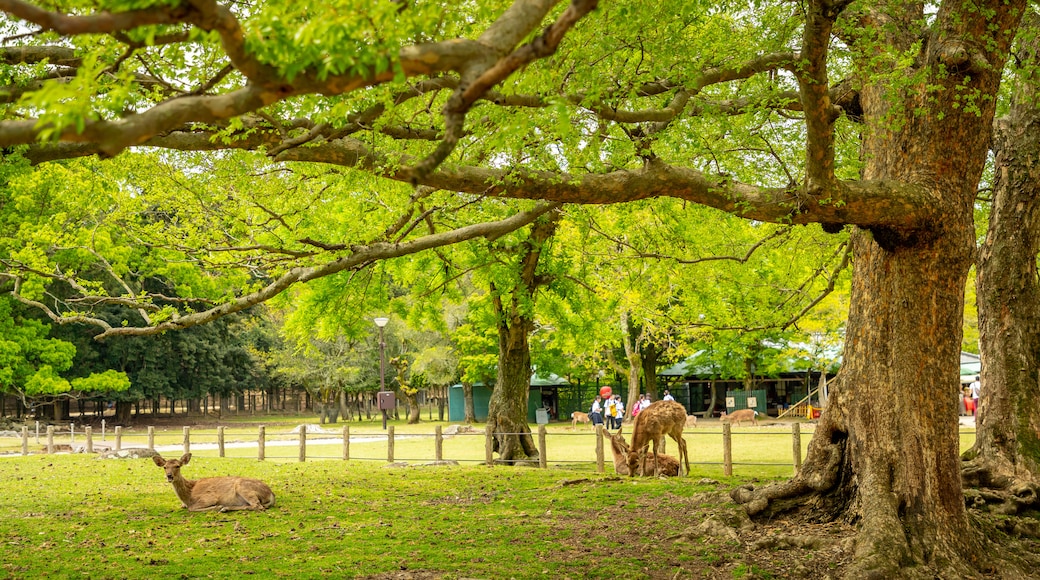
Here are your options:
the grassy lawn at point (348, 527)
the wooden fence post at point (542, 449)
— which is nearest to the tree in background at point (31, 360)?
the grassy lawn at point (348, 527)

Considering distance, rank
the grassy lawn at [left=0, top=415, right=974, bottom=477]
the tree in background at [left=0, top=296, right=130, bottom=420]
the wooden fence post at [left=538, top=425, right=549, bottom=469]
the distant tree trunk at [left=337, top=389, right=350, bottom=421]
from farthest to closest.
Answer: the distant tree trunk at [left=337, top=389, right=350, bottom=421] < the tree in background at [left=0, top=296, right=130, bottom=420] < the grassy lawn at [left=0, top=415, right=974, bottom=477] < the wooden fence post at [left=538, top=425, right=549, bottom=469]

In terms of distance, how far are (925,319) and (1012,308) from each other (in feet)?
12.7

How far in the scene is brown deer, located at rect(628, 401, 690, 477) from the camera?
15.4 m

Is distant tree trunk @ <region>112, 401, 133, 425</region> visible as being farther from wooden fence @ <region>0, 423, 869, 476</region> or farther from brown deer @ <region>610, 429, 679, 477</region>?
brown deer @ <region>610, 429, 679, 477</region>

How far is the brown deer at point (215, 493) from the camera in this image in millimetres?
12156

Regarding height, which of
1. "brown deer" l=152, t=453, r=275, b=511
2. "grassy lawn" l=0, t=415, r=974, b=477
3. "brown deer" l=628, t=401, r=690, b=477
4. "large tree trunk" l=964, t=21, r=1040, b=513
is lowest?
"grassy lawn" l=0, t=415, r=974, b=477

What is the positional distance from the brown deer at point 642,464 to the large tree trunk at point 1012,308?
5.43m

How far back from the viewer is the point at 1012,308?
447 inches

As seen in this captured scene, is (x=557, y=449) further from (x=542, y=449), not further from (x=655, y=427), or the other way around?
(x=655, y=427)

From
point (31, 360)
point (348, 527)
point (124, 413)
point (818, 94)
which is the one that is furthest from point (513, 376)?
point (124, 413)

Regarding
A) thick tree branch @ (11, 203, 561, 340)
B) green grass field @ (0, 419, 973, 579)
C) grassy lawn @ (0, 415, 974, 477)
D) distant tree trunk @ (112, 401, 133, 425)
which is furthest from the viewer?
distant tree trunk @ (112, 401, 133, 425)

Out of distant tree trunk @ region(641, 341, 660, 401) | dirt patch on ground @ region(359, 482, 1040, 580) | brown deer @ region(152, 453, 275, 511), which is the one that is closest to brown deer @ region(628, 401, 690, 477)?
dirt patch on ground @ region(359, 482, 1040, 580)

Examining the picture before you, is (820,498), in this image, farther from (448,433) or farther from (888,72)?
(448,433)

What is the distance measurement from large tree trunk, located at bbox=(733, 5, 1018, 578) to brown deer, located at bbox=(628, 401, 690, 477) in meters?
6.71
